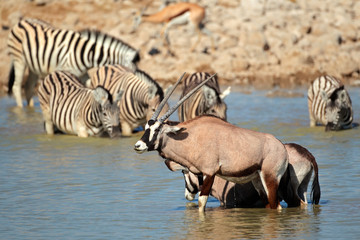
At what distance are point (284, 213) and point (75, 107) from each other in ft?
23.9

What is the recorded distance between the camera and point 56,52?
19.7 meters

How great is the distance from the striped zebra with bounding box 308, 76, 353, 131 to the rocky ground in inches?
292

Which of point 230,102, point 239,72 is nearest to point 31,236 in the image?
point 230,102

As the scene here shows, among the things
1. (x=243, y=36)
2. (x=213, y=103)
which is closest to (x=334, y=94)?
(x=213, y=103)

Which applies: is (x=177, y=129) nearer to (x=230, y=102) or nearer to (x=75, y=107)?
(x=75, y=107)

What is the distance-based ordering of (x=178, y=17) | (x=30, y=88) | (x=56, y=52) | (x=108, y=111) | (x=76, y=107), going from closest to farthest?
(x=108, y=111), (x=76, y=107), (x=56, y=52), (x=30, y=88), (x=178, y=17)

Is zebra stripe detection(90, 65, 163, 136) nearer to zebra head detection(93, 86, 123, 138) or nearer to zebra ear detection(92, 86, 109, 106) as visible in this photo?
zebra head detection(93, 86, 123, 138)

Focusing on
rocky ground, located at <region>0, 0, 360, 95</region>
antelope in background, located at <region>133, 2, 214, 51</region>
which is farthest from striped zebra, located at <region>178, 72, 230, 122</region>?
antelope in background, located at <region>133, 2, 214, 51</region>

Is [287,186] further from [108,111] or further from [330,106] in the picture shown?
[330,106]

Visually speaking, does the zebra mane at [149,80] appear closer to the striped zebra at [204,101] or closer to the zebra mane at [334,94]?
the striped zebra at [204,101]

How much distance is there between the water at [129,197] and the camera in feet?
25.9

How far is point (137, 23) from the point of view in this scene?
2612 cm

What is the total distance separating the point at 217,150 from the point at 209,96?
242 inches

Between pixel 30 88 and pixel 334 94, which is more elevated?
pixel 334 94
